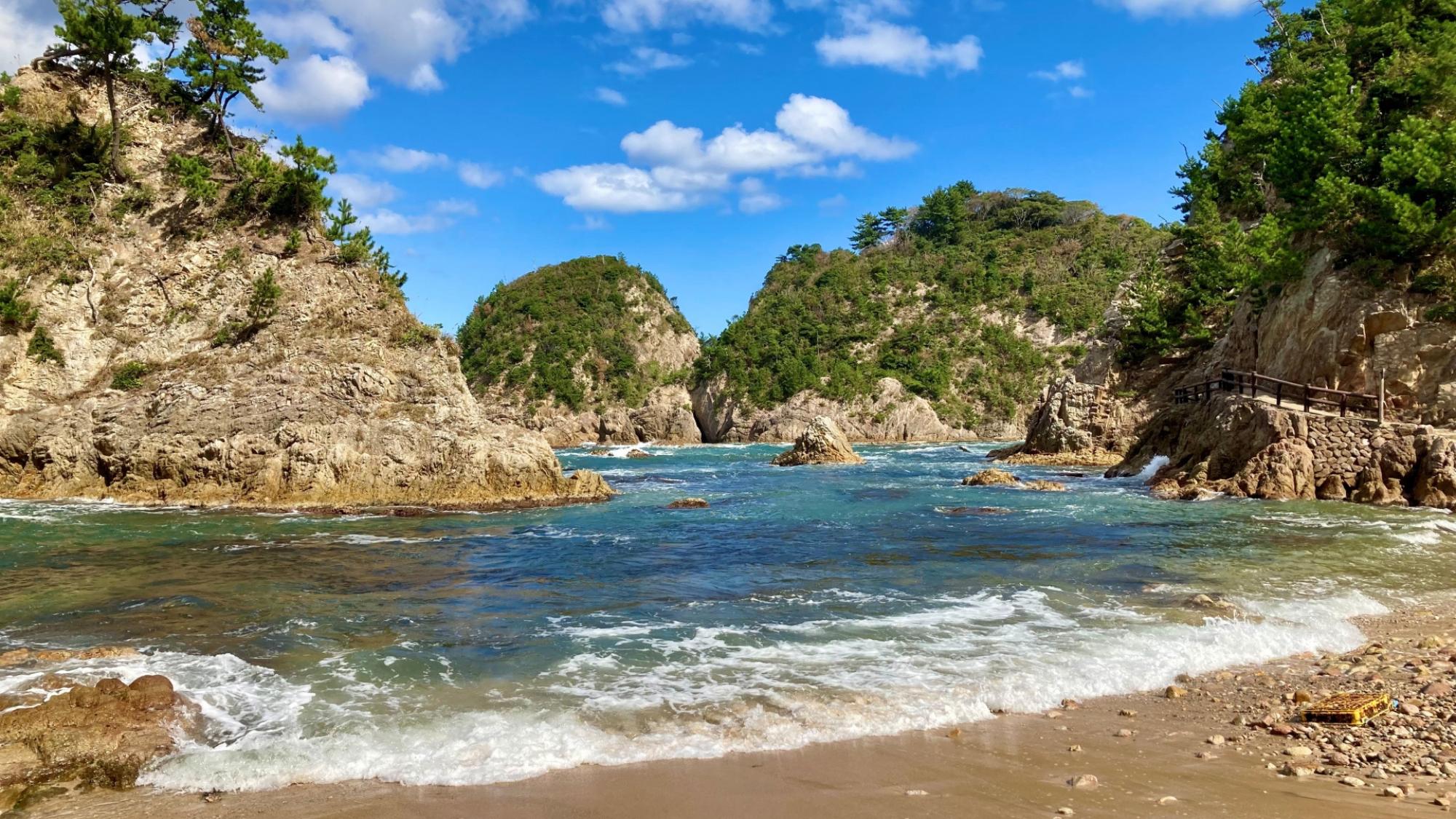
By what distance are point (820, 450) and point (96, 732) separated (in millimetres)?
34732

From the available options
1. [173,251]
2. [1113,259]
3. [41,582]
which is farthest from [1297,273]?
[1113,259]

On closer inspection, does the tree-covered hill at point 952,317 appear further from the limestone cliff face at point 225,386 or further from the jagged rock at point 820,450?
the limestone cliff face at point 225,386

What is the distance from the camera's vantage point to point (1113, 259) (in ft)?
269

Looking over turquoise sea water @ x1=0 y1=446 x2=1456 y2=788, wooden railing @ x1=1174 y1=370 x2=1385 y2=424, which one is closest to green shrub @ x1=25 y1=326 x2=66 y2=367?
turquoise sea water @ x1=0 y1=446 x2=1456 y2=788

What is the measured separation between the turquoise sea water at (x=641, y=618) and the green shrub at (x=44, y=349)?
8836 millimetres

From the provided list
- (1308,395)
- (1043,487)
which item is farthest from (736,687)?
(1308,395)

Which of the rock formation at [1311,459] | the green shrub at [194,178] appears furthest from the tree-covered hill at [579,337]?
the rock formation at [1311,459]

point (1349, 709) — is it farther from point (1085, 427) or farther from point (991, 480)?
point (1085, 427)

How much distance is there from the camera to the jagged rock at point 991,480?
88.3 feet

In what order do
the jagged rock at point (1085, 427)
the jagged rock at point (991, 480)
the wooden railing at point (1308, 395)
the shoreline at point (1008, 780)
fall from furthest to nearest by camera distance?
the jagged rock at point (1085, 427)
the jagged rock at point (991, 480)
the wooden railing at point (1308, 395)
the shoreline at point (1008, 780)

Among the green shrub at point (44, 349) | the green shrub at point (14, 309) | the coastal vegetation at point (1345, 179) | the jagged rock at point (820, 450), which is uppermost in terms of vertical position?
the coastal vegetation at point (1345, 179)

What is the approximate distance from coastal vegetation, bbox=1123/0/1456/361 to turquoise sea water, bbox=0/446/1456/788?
29.7 ft

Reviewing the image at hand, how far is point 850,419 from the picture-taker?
74.0 metres

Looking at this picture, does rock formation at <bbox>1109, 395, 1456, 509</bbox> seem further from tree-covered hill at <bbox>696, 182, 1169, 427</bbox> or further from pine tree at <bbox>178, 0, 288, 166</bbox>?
tree-covered hill at <bbox>696, 182, 1169, 427</bbox>
